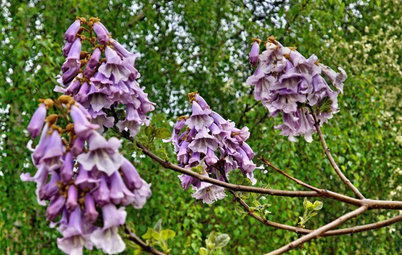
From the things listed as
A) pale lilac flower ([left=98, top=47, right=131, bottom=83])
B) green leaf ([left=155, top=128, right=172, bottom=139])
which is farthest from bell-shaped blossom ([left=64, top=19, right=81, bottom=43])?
green leaf ([left=155, top=128, right=172, bottom=139])

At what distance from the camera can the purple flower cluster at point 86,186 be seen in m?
0.76

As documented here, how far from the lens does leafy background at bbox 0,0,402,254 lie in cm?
427

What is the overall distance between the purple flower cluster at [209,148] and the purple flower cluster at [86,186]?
56cm

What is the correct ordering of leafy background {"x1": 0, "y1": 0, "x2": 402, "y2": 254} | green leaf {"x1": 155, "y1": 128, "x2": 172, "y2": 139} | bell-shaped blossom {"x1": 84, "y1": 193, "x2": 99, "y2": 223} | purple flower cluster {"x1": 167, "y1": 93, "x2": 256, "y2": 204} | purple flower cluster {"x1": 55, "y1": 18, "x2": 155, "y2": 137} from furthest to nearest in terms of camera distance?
1. leafy background {"x1": 0, "y1": 0, "x2": 402, "y2": 254}
2. purple flower cluster {"x1": 167, "y1": 93, "x2": 256, "y2": 204}
3. green leaf {"x1": 155, "y1": 128, "x2": 172, "y2": 139}
4. purple flower cluster {"x1": 55, "y1": 18, "x2": 155, "y2": 137}
5. bell-shaped blossom {"x1": 84, "y1": 193, "x2": 99, "y2": 223}

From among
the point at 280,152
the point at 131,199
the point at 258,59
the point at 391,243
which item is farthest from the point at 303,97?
the point at 391,243

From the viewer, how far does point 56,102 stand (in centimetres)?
85

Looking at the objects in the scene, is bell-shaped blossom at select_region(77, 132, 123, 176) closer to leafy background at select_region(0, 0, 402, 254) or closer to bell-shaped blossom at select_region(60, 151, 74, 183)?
bell-shaped blossom at select_region(60, 151, 74, 183)

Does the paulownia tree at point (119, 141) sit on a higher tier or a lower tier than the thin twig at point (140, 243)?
higher

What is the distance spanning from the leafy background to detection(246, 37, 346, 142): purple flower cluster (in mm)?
2597

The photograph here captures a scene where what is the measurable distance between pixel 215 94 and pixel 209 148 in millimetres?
4549

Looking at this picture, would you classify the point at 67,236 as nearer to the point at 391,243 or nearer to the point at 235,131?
the point at 235,131

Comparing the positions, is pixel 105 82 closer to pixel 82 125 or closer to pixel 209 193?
pixel 82 125

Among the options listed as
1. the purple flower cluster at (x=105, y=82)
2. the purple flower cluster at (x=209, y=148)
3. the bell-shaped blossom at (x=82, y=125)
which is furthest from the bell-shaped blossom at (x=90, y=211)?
the purple flower cluster at (x=209, y=148)

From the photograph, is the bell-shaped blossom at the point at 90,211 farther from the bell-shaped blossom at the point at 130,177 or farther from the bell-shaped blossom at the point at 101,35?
the bell-shaped blossom at the point at 101,35
